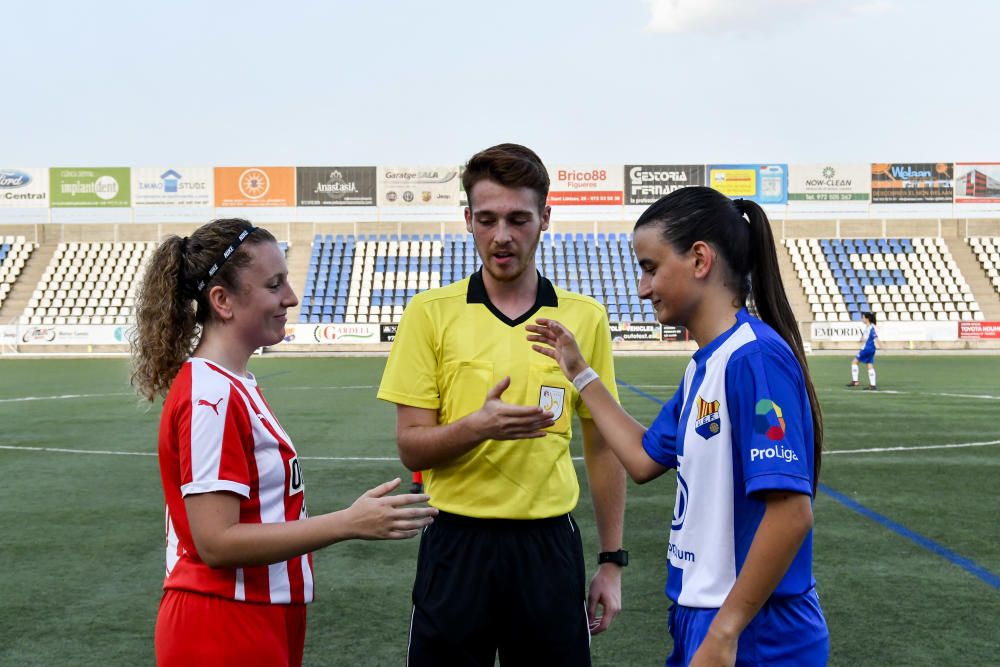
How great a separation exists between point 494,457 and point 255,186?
1880 inches

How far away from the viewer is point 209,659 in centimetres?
221

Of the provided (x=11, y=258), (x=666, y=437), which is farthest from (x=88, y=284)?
(x=666, y=437)

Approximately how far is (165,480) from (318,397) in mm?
15525

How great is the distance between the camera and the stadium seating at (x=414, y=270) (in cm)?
4206

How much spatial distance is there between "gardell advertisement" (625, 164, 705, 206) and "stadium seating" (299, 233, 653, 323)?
234 cm

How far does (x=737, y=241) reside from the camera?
7.64ft

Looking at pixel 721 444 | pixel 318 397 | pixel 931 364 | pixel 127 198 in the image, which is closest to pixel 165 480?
pixel 721 444

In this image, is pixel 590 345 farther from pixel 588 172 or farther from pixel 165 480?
pixel 588 172

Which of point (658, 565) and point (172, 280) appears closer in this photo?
point (172, 280)

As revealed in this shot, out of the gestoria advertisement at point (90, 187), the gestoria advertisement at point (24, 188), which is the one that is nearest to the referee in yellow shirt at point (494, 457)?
the gestoria advertisement at point (90, 187)

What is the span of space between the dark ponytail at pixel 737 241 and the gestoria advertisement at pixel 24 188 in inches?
2084

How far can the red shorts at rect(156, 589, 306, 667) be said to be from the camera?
2207 mm

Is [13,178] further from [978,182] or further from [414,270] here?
[978,182]

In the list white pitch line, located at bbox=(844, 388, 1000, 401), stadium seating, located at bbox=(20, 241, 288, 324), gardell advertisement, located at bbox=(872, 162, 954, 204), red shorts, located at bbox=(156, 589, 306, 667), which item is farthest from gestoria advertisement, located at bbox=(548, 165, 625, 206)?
red shorts, located at bbox=(156, 589, 306, 667)
